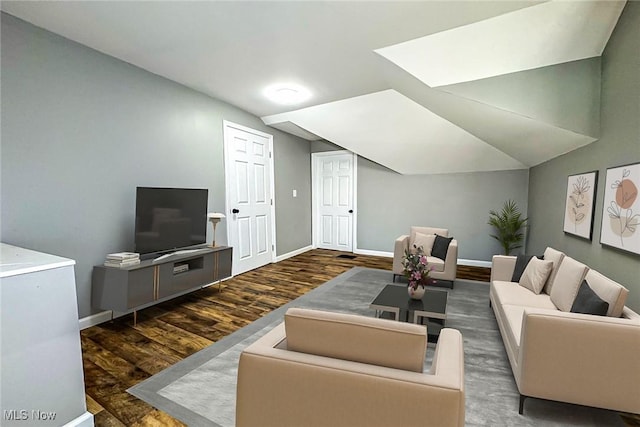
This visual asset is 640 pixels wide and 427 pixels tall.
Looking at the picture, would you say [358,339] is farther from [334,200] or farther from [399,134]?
[334,200]

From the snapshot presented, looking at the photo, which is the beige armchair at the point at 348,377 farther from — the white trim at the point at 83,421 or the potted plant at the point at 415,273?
the potted plant at the point at 415,273

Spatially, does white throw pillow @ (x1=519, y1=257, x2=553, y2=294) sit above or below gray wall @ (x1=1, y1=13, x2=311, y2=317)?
below

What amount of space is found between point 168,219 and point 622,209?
13.0 ft

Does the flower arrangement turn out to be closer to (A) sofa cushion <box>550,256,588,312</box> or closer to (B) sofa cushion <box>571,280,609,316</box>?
(A) sofa cushion <box>550,256,588,312</box>

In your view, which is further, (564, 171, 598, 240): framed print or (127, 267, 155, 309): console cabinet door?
(127, 267, 155, 309): console cabinet door

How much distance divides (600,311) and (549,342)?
0.39 metres

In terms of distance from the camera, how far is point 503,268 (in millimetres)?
3289

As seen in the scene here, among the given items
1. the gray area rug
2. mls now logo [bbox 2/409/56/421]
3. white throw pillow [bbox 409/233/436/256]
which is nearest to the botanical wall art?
the gray area rug

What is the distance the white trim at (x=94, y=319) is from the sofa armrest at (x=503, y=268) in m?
3.99

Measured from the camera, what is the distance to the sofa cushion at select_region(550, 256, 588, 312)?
2.19m

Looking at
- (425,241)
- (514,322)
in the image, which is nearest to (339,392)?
(514,322)

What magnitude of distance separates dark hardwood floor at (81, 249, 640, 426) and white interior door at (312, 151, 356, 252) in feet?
5.84

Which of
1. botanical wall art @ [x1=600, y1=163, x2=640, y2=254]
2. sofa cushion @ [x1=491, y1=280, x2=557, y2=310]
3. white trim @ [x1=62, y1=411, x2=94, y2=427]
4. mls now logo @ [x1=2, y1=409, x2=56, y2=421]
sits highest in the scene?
botanical wall art @ [x1=600, y1=163, x2=640, y2=254]

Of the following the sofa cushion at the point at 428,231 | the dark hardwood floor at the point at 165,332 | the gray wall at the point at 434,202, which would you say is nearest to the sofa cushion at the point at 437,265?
the sofa cushion at the point at 428,231
